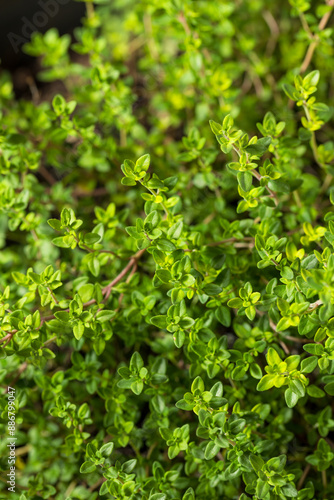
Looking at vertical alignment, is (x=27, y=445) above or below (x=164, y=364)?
below

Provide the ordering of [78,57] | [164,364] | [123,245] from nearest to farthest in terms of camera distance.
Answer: [164,364], [123,245], [78,57]

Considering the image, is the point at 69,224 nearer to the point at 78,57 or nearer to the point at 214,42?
the point at 214,42

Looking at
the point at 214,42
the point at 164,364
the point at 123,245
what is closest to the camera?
the point at 164,364

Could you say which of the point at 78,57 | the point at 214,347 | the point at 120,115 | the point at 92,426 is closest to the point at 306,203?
the point at 214,347

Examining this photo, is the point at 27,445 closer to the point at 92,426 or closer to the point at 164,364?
the point at 92,426

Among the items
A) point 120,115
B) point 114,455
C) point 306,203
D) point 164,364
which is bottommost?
point 114,455

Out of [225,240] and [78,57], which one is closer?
[225,240]
